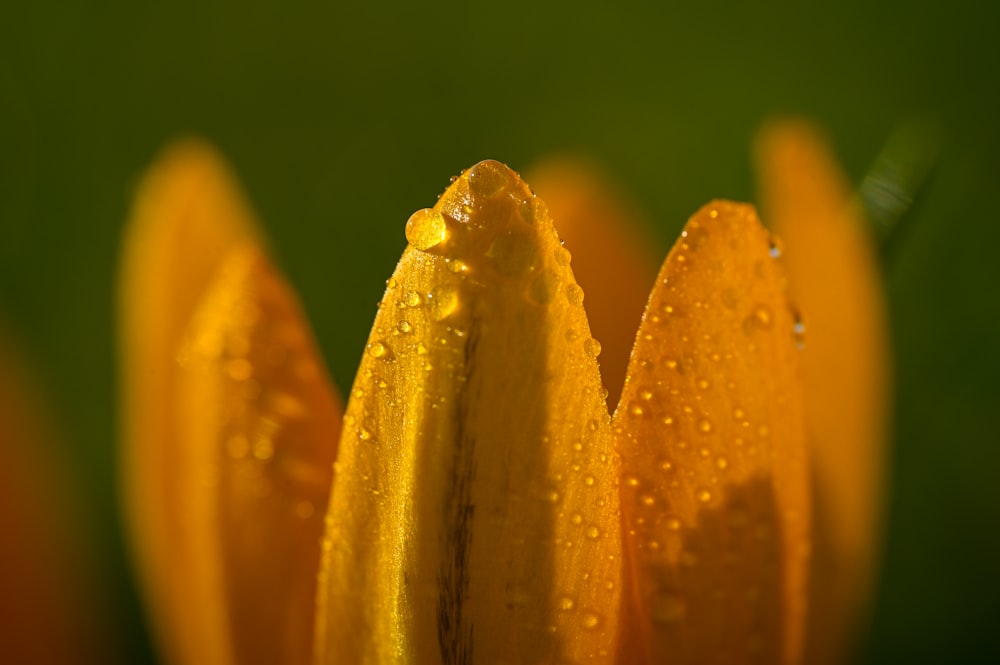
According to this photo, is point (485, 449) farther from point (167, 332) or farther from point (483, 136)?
point (483, 136)

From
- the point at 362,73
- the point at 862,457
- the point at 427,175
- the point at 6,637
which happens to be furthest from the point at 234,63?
the point at 862,457

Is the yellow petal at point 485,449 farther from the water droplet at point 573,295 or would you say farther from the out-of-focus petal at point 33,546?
the out-of-focus petal at point 33,546

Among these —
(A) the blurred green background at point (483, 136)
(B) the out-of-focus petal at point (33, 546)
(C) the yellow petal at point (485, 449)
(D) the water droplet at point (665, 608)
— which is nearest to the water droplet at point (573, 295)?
(C) the yellow petal at point (485, 449)

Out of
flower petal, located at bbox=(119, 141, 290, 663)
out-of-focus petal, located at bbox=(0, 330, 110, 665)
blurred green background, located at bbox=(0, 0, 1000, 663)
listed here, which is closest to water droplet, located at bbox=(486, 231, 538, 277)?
flower petal, located at bbox=(119, 141, 290, 663)

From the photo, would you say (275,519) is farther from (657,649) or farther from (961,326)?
(961,326)

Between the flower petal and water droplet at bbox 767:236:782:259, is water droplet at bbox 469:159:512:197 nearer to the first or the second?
water droplet at bbox 767:236:782:259

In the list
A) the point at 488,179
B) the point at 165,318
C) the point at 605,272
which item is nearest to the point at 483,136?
the point at 605,272
